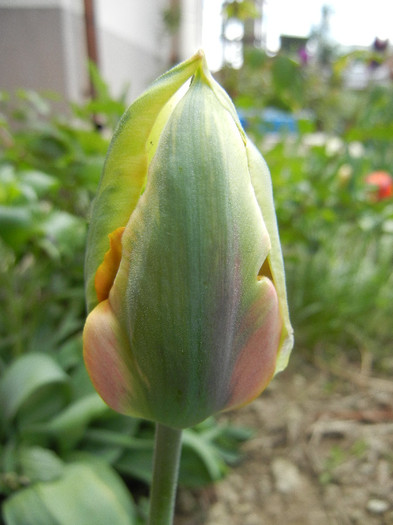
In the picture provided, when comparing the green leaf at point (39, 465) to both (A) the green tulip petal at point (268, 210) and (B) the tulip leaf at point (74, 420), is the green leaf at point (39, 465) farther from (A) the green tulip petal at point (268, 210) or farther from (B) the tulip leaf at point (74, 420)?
(A) the green tulip petal at point (268, 210)

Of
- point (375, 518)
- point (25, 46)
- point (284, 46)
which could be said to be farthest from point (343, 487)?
point (25, 46)

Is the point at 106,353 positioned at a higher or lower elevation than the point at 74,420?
higher

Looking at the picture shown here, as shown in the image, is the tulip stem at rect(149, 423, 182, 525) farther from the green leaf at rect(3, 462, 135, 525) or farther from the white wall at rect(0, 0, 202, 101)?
the white wall at rect(0, 0, 202, 101)

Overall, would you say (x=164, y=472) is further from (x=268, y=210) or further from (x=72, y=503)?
(x=72, y=503)

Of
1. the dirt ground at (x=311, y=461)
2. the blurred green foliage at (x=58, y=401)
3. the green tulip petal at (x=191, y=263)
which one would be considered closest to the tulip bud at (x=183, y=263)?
the green tulip petal at (x=191, y=263)

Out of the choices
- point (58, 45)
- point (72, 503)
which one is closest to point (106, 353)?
point (72, 503)

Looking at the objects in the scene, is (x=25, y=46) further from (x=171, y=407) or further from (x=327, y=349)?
(x=171, y=407)

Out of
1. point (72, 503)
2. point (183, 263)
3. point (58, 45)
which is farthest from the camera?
point (58, 45)
